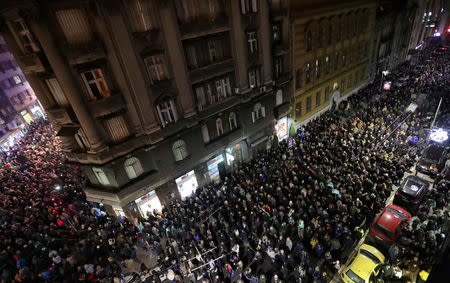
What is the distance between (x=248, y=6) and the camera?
61.0 ft

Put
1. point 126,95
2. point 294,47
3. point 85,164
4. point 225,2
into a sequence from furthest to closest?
point 294,47 < point 225,2 < point 85,164 < point 126,95

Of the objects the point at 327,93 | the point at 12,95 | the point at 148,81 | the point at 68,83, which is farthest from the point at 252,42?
the point at 12,95

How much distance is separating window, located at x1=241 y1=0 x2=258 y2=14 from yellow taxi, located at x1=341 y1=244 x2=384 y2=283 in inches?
748

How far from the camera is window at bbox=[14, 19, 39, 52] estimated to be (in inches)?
476

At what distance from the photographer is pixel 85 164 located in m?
15.8

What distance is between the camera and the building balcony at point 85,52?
1251 cm

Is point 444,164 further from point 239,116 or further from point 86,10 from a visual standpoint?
point 86,10

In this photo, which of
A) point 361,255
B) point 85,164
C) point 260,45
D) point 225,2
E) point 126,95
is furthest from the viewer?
point 260,45

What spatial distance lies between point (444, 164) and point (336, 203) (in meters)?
10.8

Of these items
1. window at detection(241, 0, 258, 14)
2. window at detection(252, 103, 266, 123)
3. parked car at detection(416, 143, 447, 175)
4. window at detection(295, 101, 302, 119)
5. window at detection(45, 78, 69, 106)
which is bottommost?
parked car at detection(416, 143, 447, 175)

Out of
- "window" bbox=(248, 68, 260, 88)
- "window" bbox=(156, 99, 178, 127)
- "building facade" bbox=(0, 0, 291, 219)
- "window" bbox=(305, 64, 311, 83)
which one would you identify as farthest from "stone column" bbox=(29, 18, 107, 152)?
"window" bbox=(305, 64, 311, 83)

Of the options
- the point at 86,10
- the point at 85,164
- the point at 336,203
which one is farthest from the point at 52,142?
the point at 336,203

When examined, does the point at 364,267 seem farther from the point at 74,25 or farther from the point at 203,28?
Result: the point at 74,25

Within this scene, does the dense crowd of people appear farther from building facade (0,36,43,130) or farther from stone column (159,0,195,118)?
building facade (0,36,43,130)
